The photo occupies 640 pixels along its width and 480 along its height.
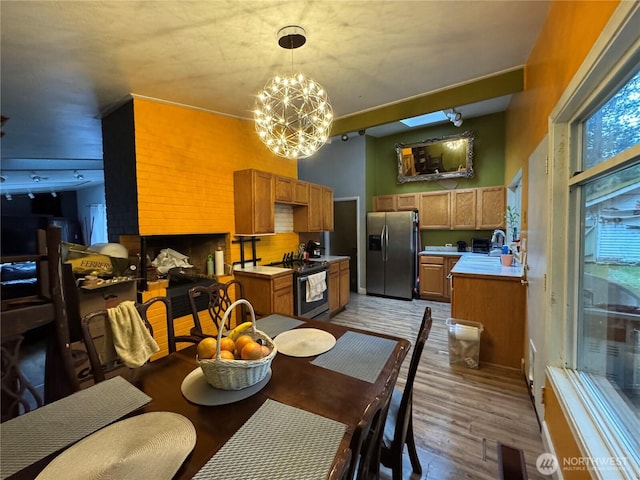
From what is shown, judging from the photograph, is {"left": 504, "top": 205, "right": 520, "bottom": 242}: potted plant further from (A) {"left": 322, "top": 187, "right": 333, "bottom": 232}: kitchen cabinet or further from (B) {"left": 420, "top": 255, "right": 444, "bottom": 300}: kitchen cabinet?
(A) {"left": 322, "top": 187, "right": 333, "bottom": 232}: kitchen cabinet

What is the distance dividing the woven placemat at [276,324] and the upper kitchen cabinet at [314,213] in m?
2.47

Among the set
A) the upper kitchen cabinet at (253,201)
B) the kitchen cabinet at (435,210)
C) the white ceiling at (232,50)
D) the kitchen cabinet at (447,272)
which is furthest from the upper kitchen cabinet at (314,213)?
the kitchen cabinet at (447,272)

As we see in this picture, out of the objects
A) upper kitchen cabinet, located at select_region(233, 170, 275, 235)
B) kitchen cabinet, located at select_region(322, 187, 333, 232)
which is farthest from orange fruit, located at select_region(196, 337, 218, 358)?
kitchen cabinet, located at select_region(322, 187, 333, 232)

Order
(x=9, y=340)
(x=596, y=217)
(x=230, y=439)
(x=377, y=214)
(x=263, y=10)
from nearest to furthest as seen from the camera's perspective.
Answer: (x=230, y=439)
(x=9, y=340)
(x=596, y=217)
(x=263, y=10)
(x=377, y=214)

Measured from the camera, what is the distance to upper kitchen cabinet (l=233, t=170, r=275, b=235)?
11.1 feet

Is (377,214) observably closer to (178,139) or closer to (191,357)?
(178,139)

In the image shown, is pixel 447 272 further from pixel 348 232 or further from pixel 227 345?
pixel 227 345

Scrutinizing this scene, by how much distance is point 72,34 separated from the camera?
1807 millimetres

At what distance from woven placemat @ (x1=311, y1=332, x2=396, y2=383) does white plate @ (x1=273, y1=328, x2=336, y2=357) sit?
0.05 meters

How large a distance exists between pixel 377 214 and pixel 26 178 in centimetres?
719

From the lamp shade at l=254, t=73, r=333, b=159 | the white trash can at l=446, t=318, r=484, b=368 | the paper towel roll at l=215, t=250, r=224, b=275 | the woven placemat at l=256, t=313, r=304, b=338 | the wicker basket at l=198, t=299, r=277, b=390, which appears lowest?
the white trash can at l=446, t=318, r=484, b=368

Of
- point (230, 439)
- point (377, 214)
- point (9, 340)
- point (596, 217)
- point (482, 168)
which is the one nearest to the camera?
point (230, 439)

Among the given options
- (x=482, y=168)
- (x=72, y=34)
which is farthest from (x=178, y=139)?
(x=482, y=168)
